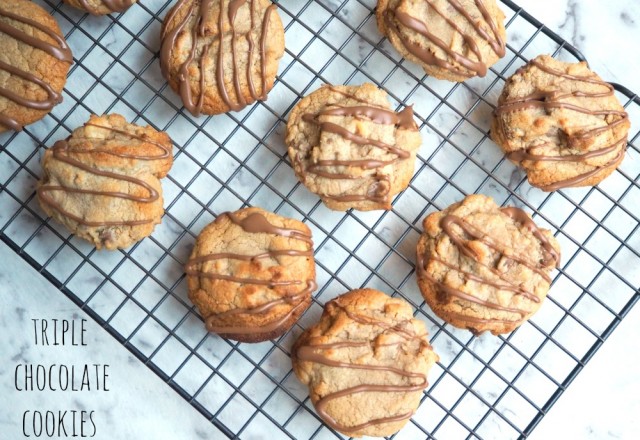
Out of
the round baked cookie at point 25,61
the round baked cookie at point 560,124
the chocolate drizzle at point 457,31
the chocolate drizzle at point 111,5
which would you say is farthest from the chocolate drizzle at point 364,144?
the round baked cookie at point 25,61

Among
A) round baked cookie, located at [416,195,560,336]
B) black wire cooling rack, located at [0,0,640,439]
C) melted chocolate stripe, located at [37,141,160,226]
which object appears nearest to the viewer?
melted chocolate stripe, located at [37,141,160,226]

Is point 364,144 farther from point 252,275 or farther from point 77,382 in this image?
point 77,382

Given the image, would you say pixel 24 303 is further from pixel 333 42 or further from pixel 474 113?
pixel 474 113

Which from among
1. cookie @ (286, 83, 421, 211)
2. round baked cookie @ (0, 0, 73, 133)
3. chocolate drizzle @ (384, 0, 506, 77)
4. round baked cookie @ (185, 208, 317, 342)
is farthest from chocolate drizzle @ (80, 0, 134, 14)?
chocolate drizzle @ (384, 0, 506, 77)

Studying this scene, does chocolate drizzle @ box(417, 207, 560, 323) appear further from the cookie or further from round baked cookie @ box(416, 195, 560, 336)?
the cookie

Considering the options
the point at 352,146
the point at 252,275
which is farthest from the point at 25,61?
the point at 352,146

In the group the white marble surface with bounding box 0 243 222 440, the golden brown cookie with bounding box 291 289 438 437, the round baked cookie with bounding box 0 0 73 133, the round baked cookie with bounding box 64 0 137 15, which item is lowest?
the white marble surface with bounding box 0 243 222 440

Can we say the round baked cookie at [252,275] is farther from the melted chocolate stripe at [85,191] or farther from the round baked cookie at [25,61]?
the round baked cookie at [25,61]
